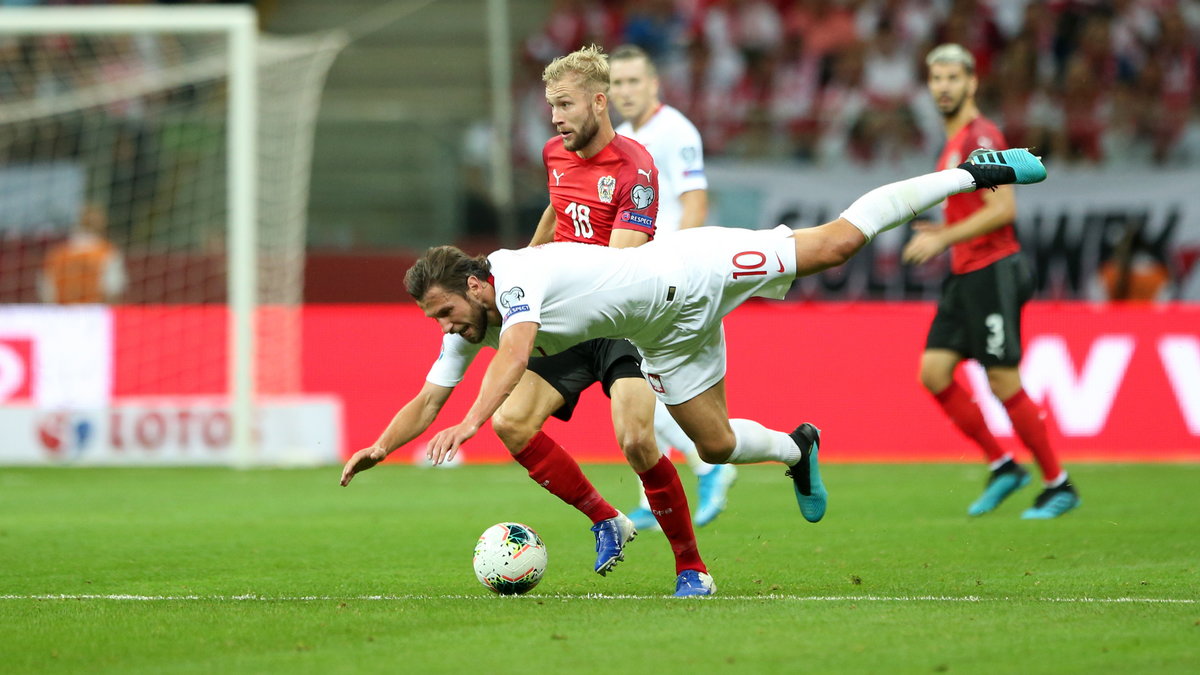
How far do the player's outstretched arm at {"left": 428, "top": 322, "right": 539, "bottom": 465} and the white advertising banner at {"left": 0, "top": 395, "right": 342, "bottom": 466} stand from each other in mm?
8660

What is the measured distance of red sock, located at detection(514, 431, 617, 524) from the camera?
6.29 metres

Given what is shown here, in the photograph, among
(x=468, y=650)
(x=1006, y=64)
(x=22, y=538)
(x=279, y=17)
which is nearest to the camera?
(x=468, y=650)

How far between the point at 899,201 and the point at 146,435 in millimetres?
9063

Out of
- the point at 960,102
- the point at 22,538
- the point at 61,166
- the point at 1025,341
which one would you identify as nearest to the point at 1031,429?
the point at 960,102

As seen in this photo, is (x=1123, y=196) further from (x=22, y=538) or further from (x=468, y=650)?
(x=468, y=650)

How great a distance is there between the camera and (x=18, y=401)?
A: 45.3 ft

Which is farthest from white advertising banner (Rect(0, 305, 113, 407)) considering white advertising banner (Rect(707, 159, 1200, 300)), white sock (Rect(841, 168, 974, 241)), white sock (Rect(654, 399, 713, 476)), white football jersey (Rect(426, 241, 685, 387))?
white sock (Rect(841, 168, 974, 241))

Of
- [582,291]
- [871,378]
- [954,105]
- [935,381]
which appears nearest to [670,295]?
[582,291]

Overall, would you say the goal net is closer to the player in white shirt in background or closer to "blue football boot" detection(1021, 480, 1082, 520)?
the player in white shirt in background

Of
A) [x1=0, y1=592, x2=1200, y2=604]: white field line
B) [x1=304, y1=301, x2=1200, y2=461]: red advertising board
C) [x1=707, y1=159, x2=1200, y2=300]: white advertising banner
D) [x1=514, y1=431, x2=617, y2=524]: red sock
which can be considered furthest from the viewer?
[x1=707, y1=159, x2=1200, y2=300]: white advertising banner

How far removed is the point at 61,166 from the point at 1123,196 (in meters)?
10.8

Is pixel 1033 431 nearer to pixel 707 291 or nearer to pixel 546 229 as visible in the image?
pixel 546 229

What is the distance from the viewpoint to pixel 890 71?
1811 cm

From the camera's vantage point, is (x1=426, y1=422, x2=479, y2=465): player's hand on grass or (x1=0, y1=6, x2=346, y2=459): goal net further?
(x1=0, y1=6, x2=346, y2=459): goal net
